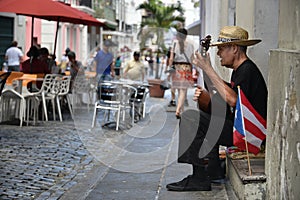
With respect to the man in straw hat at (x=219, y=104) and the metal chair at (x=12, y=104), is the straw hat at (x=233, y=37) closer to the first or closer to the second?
the man in straw hat at (x=219, y=104)

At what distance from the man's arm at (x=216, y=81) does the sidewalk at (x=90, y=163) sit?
1.02 meters

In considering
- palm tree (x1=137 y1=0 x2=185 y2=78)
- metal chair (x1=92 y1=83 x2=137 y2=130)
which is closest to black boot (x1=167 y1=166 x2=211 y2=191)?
metal chair (x1=92 y1=83 x2=137 y2=130)

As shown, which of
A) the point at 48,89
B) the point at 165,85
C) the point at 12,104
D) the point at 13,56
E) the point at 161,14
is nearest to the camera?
the point at 48,89

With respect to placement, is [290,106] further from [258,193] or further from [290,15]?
[258,193]

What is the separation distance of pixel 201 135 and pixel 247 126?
82cm

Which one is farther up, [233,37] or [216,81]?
[233,37]

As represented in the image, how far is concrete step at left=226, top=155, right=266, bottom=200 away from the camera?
5.91 metres

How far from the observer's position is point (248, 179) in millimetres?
5898

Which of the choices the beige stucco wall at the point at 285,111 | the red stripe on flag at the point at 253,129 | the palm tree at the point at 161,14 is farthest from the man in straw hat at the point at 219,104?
the palm tree at the point at 161,14

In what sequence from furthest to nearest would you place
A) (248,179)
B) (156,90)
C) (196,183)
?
(156,90)
(196,183)
(248,179)

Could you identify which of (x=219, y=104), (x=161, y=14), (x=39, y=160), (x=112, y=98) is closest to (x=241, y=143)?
(x=219, y=104)

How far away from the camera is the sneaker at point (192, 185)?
7402 mm

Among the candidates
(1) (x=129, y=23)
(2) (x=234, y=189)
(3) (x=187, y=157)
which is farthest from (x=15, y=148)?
(1) (x=129, y=23)

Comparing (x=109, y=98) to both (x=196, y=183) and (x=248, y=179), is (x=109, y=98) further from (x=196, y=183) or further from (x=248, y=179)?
(x=248, y=179)
